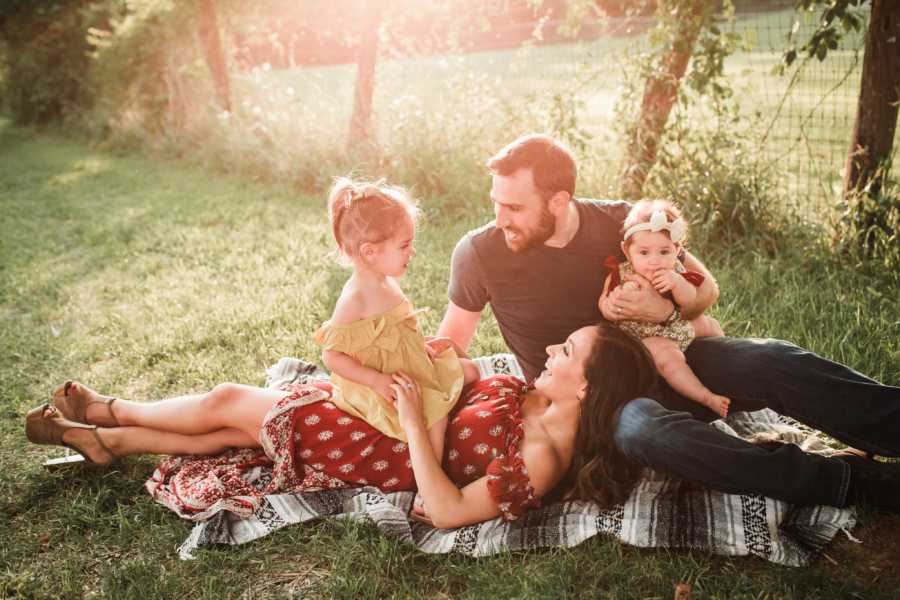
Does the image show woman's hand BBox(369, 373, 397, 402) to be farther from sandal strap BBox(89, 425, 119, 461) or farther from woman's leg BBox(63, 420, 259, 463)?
sandal strap BBox(89, 425, 119, 461)

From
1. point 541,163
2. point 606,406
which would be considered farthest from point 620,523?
point 541,163

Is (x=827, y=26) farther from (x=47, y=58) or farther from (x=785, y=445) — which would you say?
(x=47, y=58)

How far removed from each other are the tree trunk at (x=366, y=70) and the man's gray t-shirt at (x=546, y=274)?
17.3ft

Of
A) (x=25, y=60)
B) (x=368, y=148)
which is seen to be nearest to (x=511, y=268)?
(x=368, y=148)

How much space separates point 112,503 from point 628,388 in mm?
2300

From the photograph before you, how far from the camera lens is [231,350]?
436 centimetres

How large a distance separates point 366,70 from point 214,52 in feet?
12.7

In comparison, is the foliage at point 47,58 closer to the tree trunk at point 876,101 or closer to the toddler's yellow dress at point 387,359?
the toddler's yellow dress at point 387,359

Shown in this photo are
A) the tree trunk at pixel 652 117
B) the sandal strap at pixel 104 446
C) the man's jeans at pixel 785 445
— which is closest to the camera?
the man's jeans at pixel 785 445

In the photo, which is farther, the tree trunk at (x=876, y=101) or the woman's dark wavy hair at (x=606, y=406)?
the tree trunk at (x=876, y=101)

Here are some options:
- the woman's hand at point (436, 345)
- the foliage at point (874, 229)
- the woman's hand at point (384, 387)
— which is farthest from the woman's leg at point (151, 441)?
the foliage at point (874, 229)

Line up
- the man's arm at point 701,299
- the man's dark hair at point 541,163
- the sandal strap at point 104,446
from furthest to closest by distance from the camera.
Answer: the sandal strap at point 104,446 → the man's arm at point 701,299 → the man's dark hair at point 541,163

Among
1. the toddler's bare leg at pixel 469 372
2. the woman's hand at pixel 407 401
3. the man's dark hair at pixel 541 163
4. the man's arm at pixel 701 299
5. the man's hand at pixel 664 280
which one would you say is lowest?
the toddler's bare leg at pixel 469 372

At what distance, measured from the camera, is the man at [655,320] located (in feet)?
7.70
